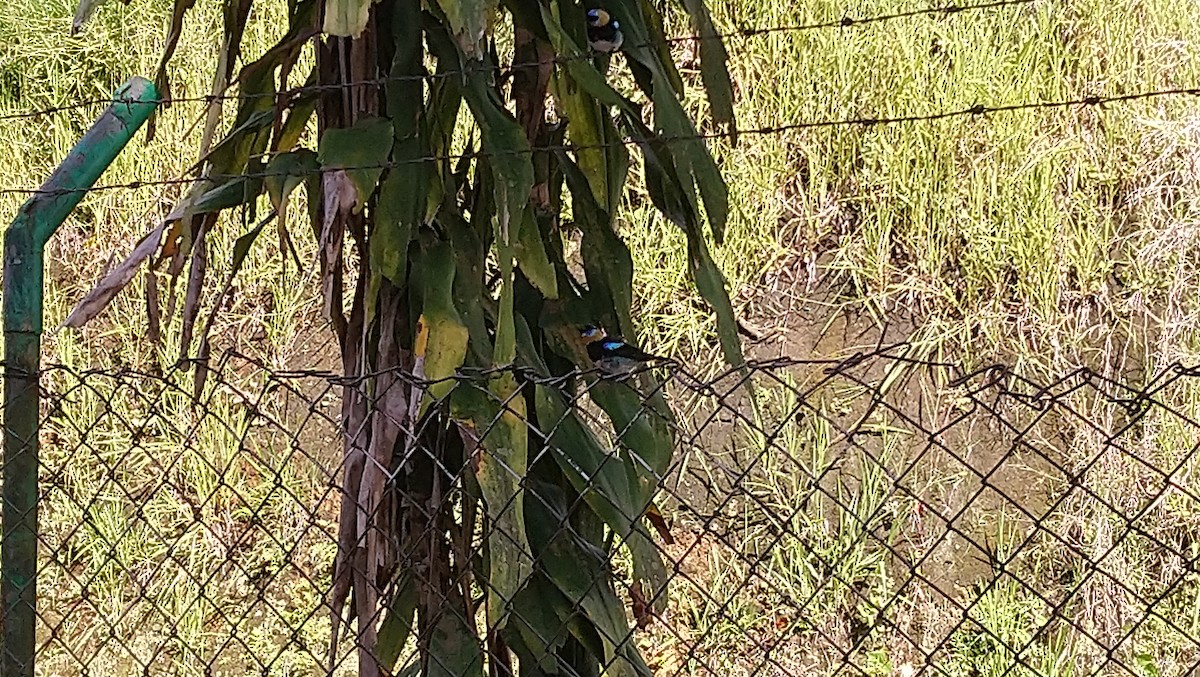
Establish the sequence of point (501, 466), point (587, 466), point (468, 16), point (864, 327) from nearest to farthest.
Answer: point (468, 16) → point (501, 466) → point (587, 466) → point (864, 327)

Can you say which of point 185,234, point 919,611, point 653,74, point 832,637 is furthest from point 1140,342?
point 185,234

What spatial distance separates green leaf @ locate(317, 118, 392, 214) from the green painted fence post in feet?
1.23

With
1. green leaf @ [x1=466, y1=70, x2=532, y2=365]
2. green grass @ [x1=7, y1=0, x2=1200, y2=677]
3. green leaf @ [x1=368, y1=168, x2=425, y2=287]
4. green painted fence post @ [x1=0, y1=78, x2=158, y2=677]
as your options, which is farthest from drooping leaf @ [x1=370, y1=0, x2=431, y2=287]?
green grass @ [x1=7, y1=0, x2=1200, y2=677]

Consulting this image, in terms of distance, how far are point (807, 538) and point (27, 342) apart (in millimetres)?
1967

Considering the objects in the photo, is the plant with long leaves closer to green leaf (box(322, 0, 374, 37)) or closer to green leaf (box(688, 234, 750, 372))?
green leaf (box(688, 234, 750, 372))

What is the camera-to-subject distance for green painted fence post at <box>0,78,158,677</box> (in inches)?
73.7

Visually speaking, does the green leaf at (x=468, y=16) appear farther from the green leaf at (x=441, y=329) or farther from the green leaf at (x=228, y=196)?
the green leaf at (x=228, y=196)

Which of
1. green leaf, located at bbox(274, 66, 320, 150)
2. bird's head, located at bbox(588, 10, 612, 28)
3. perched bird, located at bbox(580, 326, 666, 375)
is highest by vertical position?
A: bird's head, located at bbox(588, 10, 612, 28)

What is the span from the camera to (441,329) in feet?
5.58

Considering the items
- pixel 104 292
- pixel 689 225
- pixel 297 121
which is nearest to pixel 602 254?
pixel 689 225

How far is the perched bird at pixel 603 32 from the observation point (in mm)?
1807

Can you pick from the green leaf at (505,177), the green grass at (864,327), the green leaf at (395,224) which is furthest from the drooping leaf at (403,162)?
the green grass at (864,327)

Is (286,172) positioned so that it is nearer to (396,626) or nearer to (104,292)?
(104,292)

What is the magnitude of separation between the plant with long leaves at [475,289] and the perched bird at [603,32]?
16mm
